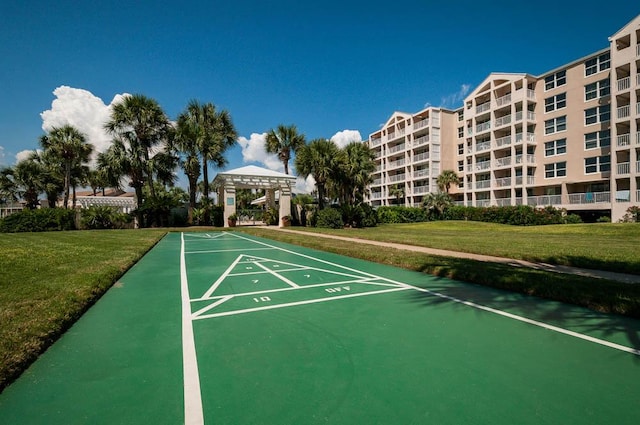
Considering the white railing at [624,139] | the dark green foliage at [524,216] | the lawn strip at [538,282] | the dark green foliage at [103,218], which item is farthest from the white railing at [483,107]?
the dark green foliage at [103,218]

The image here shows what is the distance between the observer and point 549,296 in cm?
564

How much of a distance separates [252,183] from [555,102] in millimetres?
33367

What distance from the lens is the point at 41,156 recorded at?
34.4 meters

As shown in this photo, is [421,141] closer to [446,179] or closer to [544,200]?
[446,179]

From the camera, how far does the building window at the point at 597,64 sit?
97.1 feet

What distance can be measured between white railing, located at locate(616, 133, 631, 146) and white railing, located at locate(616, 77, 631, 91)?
13.1 ft

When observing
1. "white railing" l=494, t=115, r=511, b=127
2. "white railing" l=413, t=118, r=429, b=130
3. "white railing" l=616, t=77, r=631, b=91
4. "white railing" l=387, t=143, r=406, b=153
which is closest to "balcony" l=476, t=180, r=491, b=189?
"white railing" l=494, t=115, r=511, b=127

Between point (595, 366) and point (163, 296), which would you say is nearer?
point (595, 366)

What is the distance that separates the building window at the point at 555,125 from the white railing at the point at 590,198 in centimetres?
755

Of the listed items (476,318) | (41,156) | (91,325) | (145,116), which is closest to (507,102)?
(145,116)

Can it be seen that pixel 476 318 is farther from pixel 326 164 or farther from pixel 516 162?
pixel 516 162

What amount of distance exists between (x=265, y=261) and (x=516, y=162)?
121ft

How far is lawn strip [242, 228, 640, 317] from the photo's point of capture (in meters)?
5.00

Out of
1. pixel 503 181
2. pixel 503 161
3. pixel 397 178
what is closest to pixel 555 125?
pixel 503 161
